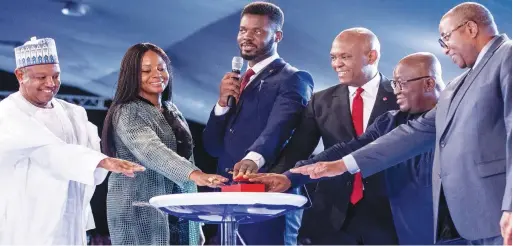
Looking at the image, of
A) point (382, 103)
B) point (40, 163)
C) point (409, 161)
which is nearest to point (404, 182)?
point (409, 161)

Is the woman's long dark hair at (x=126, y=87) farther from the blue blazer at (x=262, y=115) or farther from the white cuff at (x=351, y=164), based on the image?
the white cuff at (x=351, y=164)

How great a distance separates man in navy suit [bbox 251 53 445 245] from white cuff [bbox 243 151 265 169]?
0.17 metres

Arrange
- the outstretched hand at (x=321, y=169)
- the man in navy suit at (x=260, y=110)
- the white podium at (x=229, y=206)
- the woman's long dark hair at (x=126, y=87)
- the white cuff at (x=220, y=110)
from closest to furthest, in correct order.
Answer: the white podium at (x=229, y=206), the outstretched hand at (x=321, y=169), the woman's long dark hair at (x=126, y=87), the man in navy suit at (x=260, y=110), the white cuff at (x=220, y=110)

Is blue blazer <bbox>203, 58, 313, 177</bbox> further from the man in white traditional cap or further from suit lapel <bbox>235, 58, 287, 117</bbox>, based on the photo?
the man in white traditional cap

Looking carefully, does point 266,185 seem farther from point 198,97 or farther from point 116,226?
point 198,97

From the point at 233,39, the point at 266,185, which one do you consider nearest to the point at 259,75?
the point at 266,185

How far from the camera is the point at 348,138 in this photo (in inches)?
145

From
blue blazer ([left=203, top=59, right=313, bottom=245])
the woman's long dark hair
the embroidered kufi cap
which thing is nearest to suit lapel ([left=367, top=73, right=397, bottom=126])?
blue blazer ([left=203, top=59, right=313, bottom=245])

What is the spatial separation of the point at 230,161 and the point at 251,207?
3.50ft

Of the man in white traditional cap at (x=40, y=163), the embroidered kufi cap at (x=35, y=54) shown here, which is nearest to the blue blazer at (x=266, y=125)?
the man in white traditional cap at (x=40, y=163)

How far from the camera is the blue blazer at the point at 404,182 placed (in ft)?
11.4

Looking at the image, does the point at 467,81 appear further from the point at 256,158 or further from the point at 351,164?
the point at 256,158

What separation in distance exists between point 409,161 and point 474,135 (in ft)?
2.55

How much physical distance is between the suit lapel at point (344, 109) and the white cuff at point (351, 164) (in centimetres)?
33
